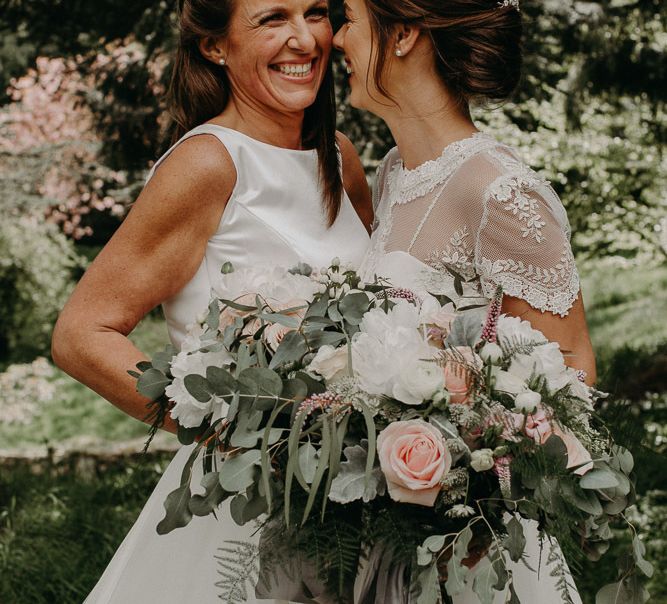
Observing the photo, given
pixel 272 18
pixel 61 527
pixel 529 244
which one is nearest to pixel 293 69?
pixel 272 18

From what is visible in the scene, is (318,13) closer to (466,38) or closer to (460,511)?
(466,38)

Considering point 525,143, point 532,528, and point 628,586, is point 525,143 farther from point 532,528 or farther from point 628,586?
point 628,586

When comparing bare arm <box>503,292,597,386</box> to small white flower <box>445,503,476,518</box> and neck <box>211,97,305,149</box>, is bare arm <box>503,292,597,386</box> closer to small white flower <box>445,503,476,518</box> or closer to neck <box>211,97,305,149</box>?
small white flower <box>445,503,476,518</box>

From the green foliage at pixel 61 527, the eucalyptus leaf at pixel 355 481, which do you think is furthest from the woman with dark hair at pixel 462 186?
the green foliage at pixel 61 527

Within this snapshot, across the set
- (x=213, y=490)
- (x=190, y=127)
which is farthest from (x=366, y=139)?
(x=213, y=490)

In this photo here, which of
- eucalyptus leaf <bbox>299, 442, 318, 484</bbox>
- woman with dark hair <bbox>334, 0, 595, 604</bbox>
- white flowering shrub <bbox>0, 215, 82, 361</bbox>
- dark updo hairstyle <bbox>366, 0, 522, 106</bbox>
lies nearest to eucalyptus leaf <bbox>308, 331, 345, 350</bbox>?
eucalyptus leaf <bbox>299, 442, 318, 484</bbox>

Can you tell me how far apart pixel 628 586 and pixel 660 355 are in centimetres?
517

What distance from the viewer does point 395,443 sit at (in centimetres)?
171

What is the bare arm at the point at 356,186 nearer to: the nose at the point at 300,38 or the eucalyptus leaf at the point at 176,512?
the nose at the point at 300,38

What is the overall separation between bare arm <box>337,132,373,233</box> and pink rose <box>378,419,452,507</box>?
5.35ft

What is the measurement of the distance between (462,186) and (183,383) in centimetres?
102

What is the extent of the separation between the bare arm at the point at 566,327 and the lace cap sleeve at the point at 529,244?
23mm

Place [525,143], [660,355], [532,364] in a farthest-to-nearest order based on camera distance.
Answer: [660,355]
[525,143]
[532,364]

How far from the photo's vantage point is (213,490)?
72.3 inches
